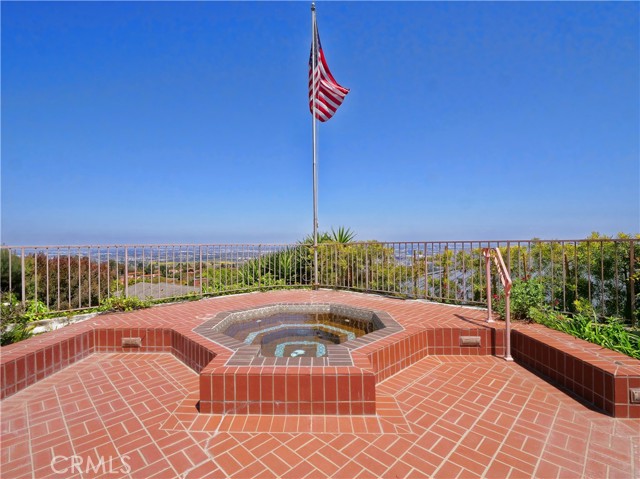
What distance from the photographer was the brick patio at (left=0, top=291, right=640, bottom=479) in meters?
1.69

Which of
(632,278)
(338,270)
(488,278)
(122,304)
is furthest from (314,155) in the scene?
(632,278)

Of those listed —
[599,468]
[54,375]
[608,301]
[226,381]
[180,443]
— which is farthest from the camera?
[608,301]

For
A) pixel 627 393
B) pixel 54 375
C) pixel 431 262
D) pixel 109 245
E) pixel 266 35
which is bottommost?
pixel 54 375

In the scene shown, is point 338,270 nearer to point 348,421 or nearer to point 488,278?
point 488,278

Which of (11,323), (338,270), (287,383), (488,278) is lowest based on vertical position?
(287,383)

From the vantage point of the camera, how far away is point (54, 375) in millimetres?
3033

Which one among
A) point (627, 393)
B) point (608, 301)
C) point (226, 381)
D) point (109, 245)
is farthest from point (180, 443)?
point (608, 301)

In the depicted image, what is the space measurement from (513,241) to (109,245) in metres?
6.19

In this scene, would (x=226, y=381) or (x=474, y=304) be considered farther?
(x=474, y=304)

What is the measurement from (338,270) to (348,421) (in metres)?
5.17

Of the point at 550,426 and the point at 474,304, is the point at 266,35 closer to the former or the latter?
the point at 474,304

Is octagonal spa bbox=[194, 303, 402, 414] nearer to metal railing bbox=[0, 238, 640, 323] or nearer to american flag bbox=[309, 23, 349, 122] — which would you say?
metal railing bbox=[0, 238, 640, 323]

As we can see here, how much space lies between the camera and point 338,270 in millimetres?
7309

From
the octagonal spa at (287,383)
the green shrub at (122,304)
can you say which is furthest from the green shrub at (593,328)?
the green shrub at (122,304)
